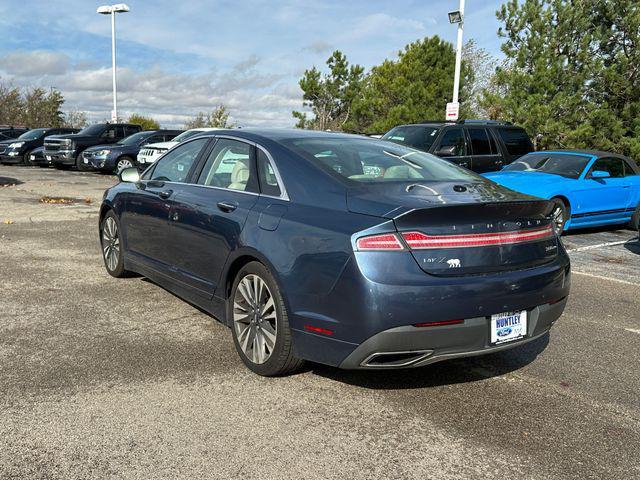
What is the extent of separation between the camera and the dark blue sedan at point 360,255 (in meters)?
3.18

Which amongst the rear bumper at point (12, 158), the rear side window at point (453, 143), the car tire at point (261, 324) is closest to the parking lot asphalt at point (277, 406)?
the car tire at point (261, 324)

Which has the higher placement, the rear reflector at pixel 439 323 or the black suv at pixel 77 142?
the black suv at pixel 77 142

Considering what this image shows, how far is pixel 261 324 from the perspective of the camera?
384 centimetres

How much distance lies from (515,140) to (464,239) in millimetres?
10682

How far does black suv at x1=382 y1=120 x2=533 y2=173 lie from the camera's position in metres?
11.9

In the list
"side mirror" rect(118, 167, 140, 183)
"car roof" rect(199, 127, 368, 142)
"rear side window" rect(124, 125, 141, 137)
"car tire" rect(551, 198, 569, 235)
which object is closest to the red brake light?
"car roof" rect(199, 127, 368, 142)

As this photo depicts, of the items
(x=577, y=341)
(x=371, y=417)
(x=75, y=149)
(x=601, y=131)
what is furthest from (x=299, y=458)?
(x=75, y=149)

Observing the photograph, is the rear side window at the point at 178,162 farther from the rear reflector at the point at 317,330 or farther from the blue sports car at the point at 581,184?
the blue sports car at the point at 581,184

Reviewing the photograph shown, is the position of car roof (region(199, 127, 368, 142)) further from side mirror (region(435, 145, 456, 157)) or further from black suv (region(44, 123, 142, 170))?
black suv (region(44, 123, 142, 170))

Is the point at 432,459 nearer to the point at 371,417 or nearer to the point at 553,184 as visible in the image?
the point at 371,417

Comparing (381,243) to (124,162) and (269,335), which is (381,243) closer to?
(269,335)

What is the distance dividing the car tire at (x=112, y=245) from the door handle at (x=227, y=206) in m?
2.12

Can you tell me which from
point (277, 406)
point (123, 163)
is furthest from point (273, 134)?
point (123, 163)

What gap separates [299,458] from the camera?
2.89 metres
